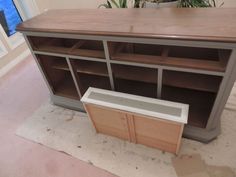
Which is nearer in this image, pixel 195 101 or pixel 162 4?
pixel 195 101

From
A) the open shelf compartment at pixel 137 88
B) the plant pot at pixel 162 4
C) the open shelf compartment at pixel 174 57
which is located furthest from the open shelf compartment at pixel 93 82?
the plant pot at pixel 162 4

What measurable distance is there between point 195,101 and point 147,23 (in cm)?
75

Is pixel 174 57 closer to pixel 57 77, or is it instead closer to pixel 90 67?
pixel 90 67

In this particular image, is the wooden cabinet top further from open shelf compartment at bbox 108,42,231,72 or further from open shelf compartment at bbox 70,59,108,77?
open shelf compartment at bbox 70,59,108,77

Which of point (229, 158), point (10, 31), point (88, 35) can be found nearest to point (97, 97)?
point (88, 35)

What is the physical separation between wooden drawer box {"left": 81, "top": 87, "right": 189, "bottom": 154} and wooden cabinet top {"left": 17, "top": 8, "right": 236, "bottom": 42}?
428 millimetres

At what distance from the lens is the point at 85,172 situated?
1.26m

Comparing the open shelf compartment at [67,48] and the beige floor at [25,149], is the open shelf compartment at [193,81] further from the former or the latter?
the beige floor at [25,149]

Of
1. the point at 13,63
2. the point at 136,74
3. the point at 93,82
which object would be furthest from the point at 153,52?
the point at 13,63

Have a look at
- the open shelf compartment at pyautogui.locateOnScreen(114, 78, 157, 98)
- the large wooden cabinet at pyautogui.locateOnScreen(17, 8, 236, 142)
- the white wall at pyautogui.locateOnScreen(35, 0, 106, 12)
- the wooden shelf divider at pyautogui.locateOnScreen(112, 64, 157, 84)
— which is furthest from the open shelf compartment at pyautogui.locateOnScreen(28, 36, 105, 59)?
the white wall at pyautogui.locateOnScreen(35, 0, 106, 12)

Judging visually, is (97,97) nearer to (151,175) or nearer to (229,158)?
(151,175)

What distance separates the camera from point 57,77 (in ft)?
5.86

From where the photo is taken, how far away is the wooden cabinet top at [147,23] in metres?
0.91

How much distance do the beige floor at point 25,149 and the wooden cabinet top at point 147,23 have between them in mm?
926
